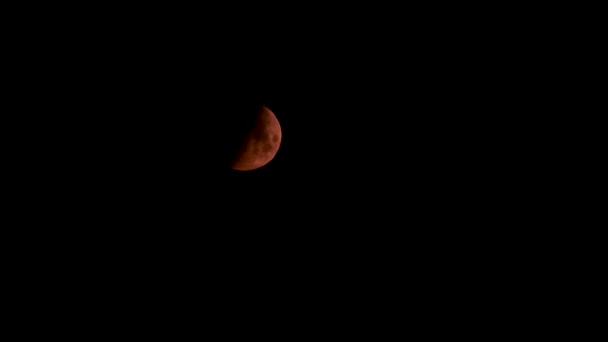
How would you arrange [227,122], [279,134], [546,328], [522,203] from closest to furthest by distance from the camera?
[227,122]
[279,134]
[546,328]
[522,203]

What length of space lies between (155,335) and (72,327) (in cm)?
74

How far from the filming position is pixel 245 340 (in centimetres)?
380

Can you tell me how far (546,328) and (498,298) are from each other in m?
0.42

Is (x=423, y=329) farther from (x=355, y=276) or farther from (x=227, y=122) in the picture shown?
(x=227, y=122)

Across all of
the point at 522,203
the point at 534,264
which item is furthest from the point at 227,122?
the point at 534,264

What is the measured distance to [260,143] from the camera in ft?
9.49

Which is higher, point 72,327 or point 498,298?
point 72,327

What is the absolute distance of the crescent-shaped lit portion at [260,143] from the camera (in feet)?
9.31

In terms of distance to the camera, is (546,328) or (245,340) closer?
(546,328)

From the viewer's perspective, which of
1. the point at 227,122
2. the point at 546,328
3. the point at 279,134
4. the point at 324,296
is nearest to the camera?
the point at 227,122

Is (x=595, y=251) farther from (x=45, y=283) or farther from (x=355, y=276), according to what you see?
(x=45, y=283)

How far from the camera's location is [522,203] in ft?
12.0

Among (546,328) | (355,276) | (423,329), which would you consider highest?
(355,276)

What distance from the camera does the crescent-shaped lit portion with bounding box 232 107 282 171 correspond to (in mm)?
2838
